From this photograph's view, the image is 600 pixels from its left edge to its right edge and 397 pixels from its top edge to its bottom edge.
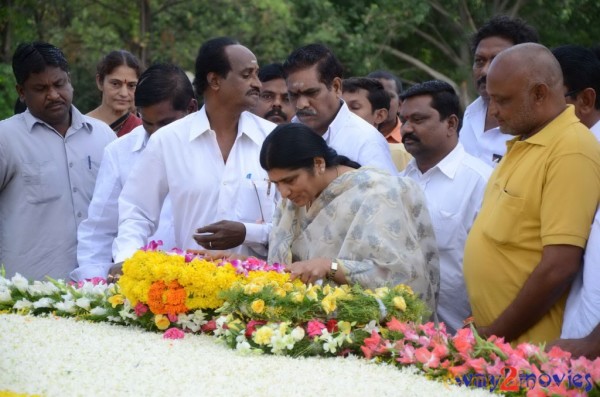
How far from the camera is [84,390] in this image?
3.98m

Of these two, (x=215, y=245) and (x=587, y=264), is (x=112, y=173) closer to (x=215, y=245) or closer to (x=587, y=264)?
(x=215, y=245)

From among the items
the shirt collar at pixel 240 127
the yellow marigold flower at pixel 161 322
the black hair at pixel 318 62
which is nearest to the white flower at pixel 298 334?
the yellow marigold flower at pixel 161 322

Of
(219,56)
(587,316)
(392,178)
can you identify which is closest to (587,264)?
(587,316)

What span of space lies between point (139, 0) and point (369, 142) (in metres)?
13.9

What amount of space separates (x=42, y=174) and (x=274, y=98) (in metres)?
2.15

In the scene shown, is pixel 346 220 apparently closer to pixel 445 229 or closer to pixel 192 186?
pixel 445 229

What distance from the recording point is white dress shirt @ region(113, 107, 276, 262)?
6145 millimetres

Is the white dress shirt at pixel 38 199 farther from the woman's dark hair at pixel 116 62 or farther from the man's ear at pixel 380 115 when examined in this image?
the man's ear at pixel 380 115

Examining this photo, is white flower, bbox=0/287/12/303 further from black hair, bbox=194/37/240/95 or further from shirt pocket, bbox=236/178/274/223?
black hair, bbox=194/37/240/95

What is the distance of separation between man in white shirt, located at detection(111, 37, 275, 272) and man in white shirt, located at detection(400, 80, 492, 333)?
3.03ft

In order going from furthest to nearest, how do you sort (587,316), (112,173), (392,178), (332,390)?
1. (112,173)
2. (392,178)
3. (587,316)
4. (332,390)

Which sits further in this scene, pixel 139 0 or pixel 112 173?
pixel 139 0

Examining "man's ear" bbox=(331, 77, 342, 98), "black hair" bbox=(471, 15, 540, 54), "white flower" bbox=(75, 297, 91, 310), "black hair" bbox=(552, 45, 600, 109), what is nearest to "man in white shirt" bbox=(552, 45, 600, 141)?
"black hair" bbox=(552, 45, 600, 109)

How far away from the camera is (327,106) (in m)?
6.66
